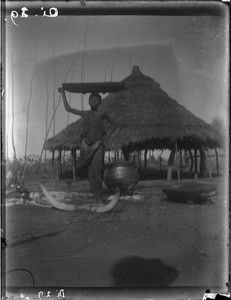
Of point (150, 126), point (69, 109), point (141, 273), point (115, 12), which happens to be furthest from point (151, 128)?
point (141, 273)

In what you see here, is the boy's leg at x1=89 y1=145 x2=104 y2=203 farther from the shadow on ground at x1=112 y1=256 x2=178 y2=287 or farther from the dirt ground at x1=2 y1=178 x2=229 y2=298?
the shadow on ground at x1=112 y1=256 x2=178 y2=287

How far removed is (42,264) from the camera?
2.68 meters

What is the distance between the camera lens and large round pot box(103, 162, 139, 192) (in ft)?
9.06

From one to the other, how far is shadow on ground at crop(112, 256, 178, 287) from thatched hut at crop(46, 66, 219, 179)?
60 centimetres

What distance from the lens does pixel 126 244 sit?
2.69 metres

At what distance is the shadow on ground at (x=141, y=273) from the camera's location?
2.67 metres

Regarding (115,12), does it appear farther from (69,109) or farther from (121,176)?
(121,176)

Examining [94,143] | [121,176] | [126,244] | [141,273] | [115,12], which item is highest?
[115,12]

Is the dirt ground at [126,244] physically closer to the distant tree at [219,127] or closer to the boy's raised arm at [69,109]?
the distant tree at [219,127]

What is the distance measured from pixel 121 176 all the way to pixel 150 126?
15.7 inches

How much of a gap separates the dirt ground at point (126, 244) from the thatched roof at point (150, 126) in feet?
0.94

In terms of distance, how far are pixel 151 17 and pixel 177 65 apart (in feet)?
1.21

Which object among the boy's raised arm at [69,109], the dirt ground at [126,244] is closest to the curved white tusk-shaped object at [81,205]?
the dirt ground at [126,244]

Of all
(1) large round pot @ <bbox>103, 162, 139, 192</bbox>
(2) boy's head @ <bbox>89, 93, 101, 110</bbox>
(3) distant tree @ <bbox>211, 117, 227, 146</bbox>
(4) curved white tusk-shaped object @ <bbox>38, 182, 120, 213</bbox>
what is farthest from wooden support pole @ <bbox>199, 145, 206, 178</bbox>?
(2) boy's head @ <bbox>89, 93, 101, 110</bbox>
